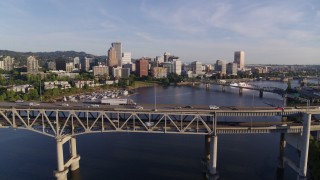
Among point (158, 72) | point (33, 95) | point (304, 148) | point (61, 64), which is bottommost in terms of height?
point (304, 148)

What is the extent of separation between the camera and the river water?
33281 millimetres

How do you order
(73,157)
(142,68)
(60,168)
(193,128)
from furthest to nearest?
(142,68) < (73,157) < (193,128) < (60,168)

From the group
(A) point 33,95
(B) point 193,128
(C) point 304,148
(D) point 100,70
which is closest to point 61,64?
(D) point 100,70

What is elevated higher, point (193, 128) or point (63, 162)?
point (193, 128)

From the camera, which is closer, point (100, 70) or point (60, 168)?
point (60, 168)

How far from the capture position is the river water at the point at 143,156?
109 feet

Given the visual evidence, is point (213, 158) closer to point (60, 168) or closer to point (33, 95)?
point (60, 168)

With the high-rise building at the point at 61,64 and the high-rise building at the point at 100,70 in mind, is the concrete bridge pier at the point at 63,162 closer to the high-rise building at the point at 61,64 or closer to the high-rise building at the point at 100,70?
the high-rise building at the point at 100,70

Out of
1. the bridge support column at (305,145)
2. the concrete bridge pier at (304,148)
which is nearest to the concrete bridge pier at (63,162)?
the concrete bridge pier at (304,148)

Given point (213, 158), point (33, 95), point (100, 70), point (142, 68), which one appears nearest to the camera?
point (213, 158)

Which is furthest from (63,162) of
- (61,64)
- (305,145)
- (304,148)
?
(61,64)

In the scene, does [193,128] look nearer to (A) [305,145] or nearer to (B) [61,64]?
(A) [305,145]

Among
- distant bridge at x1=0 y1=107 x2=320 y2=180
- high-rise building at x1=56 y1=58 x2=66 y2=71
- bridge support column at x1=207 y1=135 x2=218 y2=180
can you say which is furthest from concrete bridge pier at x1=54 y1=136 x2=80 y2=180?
high-rise building at x1=56 y1=58 x2=66 y2=71

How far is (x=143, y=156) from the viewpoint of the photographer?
38156mm
